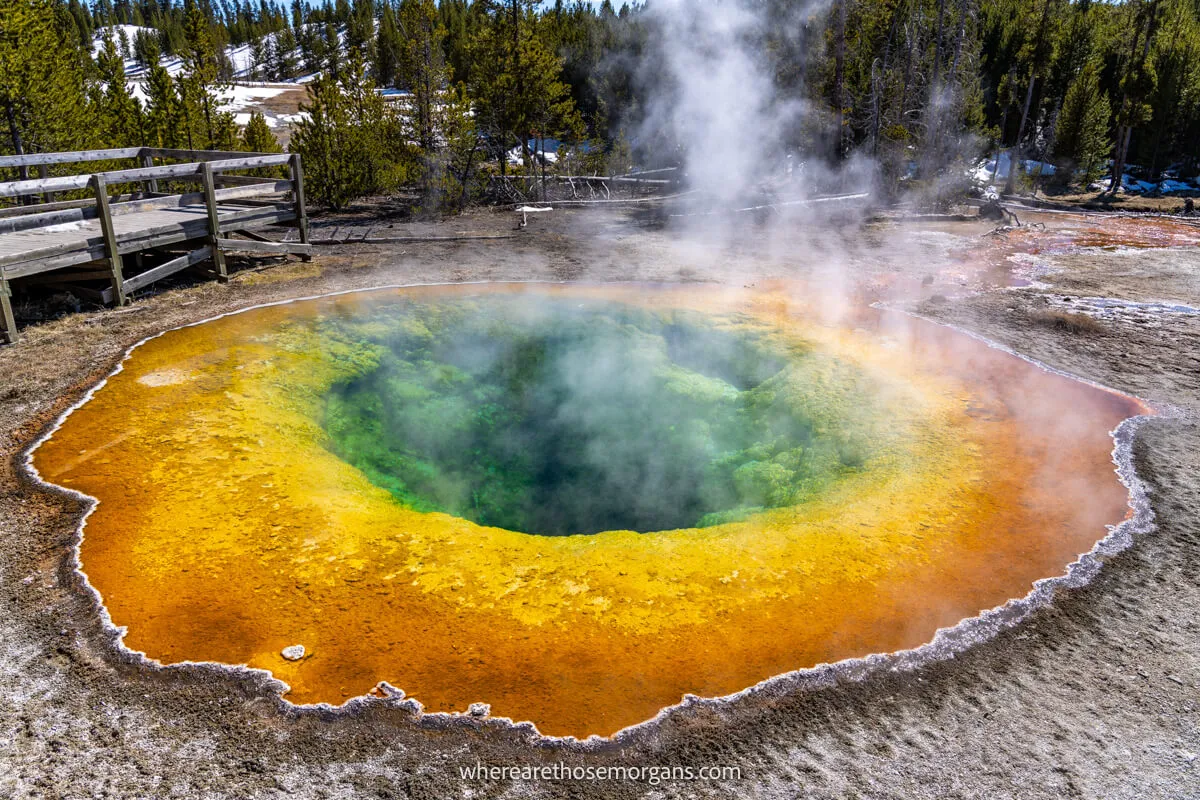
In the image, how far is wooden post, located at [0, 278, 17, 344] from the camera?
7188 millimetres

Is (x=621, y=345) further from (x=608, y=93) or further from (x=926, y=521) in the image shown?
(x=608, y=93)

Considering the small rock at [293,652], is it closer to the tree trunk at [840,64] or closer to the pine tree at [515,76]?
the pine tree at [515,76]

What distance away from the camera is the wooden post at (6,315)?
7.19 metres

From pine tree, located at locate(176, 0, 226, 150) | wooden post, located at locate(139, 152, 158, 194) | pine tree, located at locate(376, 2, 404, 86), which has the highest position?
pine tree, located at locate(376, 2, 404, 86)

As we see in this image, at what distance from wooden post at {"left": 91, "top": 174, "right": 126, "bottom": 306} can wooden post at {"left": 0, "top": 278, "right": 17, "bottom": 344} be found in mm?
1317

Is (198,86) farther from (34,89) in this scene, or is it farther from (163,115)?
(34,89)

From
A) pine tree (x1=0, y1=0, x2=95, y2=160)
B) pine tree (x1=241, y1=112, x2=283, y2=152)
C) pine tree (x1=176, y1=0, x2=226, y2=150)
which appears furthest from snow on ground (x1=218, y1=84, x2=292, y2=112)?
pine tree (x1=0, y1=0, x2=95, y2=160)

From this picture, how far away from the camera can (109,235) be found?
8.31 metres

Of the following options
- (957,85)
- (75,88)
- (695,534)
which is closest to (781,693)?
(695,534)

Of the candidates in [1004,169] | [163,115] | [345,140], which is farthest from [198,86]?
[1004,169]

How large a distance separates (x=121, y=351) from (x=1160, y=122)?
39.7 m

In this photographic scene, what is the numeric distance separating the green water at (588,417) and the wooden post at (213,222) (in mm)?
2662

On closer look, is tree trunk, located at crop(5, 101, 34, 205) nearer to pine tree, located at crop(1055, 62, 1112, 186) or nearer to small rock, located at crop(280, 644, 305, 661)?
small rock, located at crop(280, 644, 305, 661)

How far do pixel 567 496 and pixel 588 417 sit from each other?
1.34 metres
